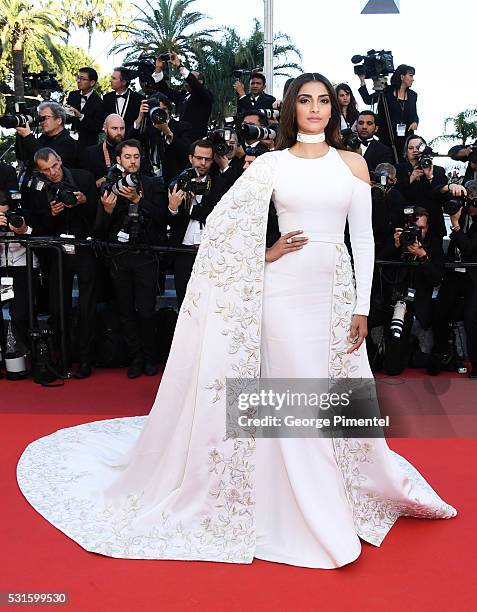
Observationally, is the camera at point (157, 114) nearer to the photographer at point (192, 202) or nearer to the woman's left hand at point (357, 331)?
the photographer at point (192, 202)

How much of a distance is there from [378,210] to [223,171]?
1.09 m

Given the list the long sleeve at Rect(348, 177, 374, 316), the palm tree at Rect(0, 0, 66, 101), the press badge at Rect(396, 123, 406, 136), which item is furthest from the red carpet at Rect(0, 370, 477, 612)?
the palm tree at Rect(0, 0, 66, 101)

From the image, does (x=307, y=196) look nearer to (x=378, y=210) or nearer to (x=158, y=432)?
(x=158, y=432)

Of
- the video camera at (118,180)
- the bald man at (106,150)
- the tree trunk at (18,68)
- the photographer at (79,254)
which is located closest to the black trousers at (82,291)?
the photographer at (79,254)

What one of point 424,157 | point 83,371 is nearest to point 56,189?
point 83,371

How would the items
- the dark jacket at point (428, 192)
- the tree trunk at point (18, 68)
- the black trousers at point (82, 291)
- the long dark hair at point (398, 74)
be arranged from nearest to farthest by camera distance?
the black trousers at point (82, 291), the dark jacket at point (428, 192), the long dark hair at point (398, 74), the tree trunk at point (18, 68)

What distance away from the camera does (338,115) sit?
2564 mm

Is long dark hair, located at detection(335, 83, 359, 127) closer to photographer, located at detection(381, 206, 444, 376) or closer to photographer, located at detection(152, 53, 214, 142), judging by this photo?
photographer, located at detection(152, 53, 214, 142)

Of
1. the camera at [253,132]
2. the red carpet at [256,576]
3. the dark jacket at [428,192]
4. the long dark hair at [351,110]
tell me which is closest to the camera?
the red carpet at [256,576]

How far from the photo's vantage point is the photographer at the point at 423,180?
505cm

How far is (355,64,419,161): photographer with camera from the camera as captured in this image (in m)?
6.19

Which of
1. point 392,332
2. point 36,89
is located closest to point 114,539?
point 392,332

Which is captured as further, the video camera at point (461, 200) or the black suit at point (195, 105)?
the black suit at point (195, 105)

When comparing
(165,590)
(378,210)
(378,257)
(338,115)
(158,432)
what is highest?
(338,115)
